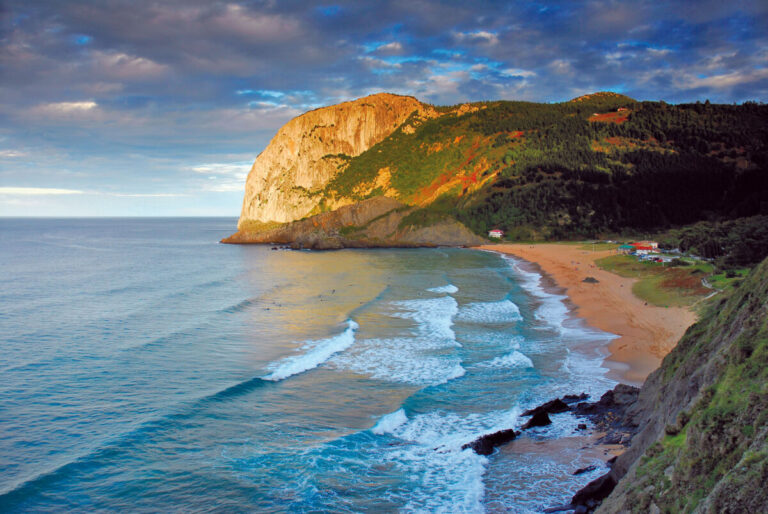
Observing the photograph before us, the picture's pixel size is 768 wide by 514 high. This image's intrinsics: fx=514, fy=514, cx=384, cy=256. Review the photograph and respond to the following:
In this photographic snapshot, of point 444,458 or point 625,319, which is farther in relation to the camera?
point 625,319

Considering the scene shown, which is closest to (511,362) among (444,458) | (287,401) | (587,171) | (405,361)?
(405,361)

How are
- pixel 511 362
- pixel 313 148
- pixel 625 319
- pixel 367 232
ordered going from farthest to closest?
1. pixel 313 148
2. pixel 367 232
3. pixel 625 319
4. pixel 511 362

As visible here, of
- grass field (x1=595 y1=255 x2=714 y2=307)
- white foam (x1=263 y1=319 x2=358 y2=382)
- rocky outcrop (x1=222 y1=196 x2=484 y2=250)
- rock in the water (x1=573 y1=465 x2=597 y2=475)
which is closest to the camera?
rock in the water (x1=573 y1=465 x2=597 y2=475)

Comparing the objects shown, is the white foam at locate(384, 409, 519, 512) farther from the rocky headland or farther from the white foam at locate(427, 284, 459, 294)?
the white foam at locate(427, 284, 459, 294)

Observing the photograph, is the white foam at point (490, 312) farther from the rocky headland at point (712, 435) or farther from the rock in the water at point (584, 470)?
the rocky headland at point (712, 435)

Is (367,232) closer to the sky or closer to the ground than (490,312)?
closer to the sky

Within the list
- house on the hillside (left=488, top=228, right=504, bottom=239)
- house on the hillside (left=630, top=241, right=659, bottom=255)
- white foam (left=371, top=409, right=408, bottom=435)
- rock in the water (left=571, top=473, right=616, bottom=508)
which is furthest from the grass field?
house on the hillside (left=488, top=228, right=504, bottom=239)

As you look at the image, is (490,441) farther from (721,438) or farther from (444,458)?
(721,438)
